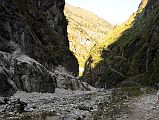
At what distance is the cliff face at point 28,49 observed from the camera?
2283 inches

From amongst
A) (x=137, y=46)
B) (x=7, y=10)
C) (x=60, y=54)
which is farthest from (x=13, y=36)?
(x=137, y=46)

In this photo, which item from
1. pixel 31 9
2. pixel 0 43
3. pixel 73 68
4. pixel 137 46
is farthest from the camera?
pixel 137 46

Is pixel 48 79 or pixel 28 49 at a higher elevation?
pixel 28 49

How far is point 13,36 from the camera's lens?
7581cm

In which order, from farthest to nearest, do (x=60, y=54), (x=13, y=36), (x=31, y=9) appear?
1. (x=60, y=54)
2. (x=31, y=9)
3. (x=13, y=36)

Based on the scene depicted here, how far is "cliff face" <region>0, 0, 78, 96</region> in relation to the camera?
58000 mm

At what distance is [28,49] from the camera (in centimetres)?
8081

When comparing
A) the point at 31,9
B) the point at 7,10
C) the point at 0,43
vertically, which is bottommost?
the point at 0,43

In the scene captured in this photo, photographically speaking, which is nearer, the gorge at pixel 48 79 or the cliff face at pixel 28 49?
the gorge at pixel 48 79

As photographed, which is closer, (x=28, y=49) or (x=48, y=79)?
(x=48, y=79)

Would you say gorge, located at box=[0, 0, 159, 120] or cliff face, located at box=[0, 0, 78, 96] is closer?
gorge, located at box=[0, 0, 159, 120]

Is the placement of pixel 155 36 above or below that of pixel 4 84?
above

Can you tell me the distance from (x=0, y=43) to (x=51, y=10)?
229ft

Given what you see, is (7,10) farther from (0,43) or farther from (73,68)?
(73,68)
